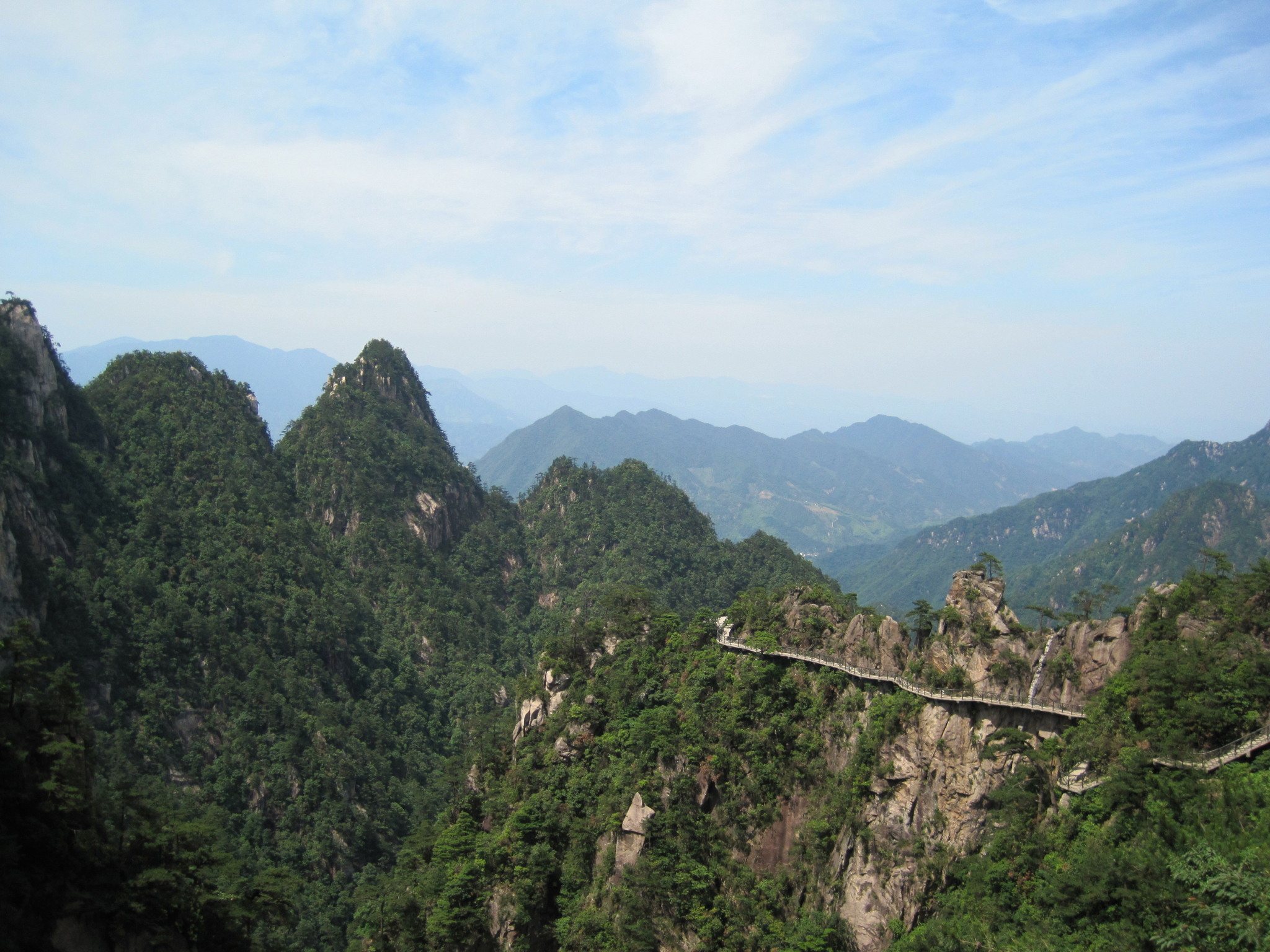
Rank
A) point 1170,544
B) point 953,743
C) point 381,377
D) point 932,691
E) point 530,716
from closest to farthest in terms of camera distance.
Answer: point 953,743, point 932,691, point 530,716, point 381,377, point 1170,544

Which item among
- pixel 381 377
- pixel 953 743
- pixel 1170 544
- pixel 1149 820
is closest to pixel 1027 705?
pixel 953 743

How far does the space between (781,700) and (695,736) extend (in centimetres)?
472

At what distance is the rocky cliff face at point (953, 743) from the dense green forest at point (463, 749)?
18cm

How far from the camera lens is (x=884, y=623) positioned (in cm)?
3666

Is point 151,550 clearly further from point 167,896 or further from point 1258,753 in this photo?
point 1258,753

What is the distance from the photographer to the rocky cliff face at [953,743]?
3027 cm

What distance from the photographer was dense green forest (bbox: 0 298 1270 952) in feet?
82.1

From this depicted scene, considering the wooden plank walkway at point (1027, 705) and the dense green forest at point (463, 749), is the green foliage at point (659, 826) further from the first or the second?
the wooden plank walkway at point (1027, 705)

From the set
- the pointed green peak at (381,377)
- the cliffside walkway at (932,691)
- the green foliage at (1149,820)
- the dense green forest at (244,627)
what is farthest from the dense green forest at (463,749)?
the pointed green peak at (381,377)

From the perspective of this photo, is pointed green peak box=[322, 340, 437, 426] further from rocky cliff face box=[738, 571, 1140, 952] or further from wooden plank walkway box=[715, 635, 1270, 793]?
rocky cliff face box=[738, 571, 1140, 952]

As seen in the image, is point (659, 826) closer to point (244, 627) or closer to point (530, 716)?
point (530, 716)

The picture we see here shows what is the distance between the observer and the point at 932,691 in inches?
1298

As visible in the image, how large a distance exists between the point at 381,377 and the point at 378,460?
17.5 m

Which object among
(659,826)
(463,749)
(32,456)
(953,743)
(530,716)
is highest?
(32,456)
